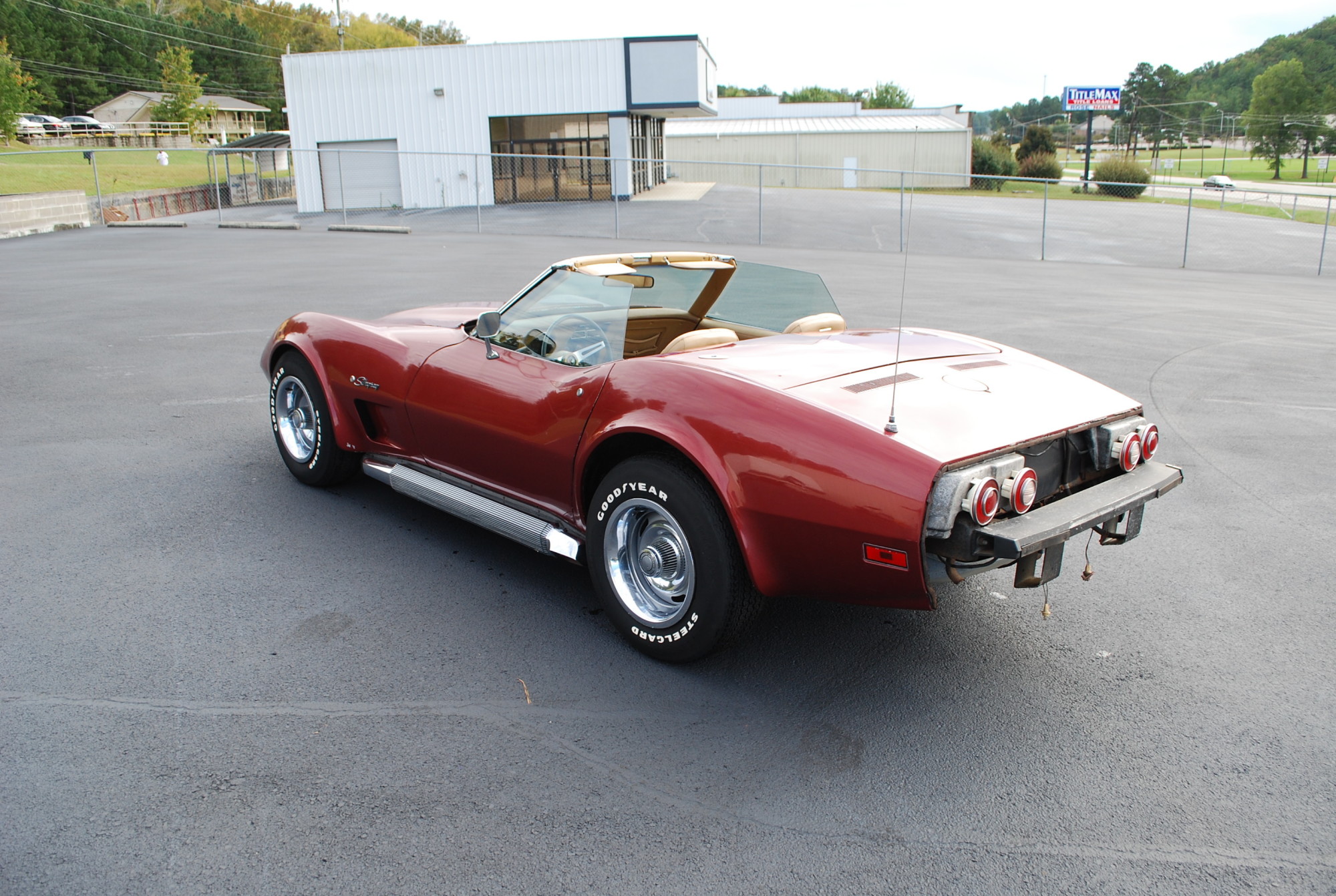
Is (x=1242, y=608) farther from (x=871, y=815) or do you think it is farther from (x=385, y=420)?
(x=385, y=420)

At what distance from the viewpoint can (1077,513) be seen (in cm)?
310

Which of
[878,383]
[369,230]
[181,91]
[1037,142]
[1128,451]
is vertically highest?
[181,91]

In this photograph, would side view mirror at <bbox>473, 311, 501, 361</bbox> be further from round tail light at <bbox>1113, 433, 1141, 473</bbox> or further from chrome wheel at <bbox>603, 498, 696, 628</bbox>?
round tail light at <bbox>1113, 433, 1141, 473</bbox>

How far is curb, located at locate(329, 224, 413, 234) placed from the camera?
845 inches

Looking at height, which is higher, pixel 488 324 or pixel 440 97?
pixel 440 97

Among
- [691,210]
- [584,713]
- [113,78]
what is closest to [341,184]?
[691,210]

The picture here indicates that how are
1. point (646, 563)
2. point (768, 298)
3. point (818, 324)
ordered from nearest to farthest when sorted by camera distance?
point (646, 563) < point (818, 324) < point (768, 298)

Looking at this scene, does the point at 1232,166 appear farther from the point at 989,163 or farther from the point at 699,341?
the point at 699,341

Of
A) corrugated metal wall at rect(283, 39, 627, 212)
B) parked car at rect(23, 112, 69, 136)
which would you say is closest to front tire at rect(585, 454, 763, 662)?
corrugated metal wall at rect(283, 39, 627, 212)

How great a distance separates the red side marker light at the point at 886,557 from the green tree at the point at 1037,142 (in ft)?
192

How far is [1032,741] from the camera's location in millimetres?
3045

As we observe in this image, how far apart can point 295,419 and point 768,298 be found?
8.91 feet

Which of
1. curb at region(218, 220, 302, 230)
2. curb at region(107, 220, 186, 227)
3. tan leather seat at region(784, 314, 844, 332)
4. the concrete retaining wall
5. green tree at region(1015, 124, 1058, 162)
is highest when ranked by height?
green tree at region(1015, 124, 1058, 162)

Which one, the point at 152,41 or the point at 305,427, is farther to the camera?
the point at 152,41
